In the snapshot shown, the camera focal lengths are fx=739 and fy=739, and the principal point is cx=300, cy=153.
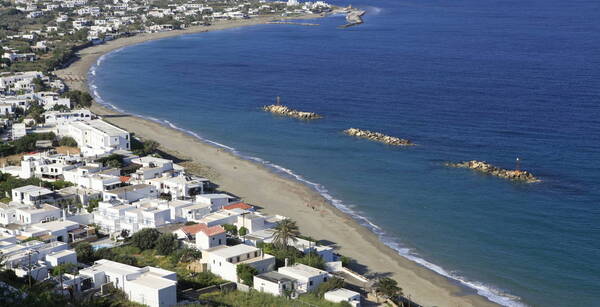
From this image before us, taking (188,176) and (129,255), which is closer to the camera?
(129,255)

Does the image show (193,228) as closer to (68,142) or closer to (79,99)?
(68,142)

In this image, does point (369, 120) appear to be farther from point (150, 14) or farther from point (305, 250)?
point (150, 14)

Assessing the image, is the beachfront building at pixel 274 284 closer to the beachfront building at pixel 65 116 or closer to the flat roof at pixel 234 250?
the flat roof at pixel 234 250

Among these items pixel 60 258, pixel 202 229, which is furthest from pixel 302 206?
pixel 60 258

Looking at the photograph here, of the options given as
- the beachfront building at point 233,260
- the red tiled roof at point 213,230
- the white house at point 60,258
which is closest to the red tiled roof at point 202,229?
the red tiled roof at point 213,230

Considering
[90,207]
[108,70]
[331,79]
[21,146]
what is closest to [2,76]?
[108,70]

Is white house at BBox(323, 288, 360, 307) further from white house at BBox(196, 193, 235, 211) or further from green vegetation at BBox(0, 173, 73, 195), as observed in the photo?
green vegetation at BBox(0, 173, 73, 195)
